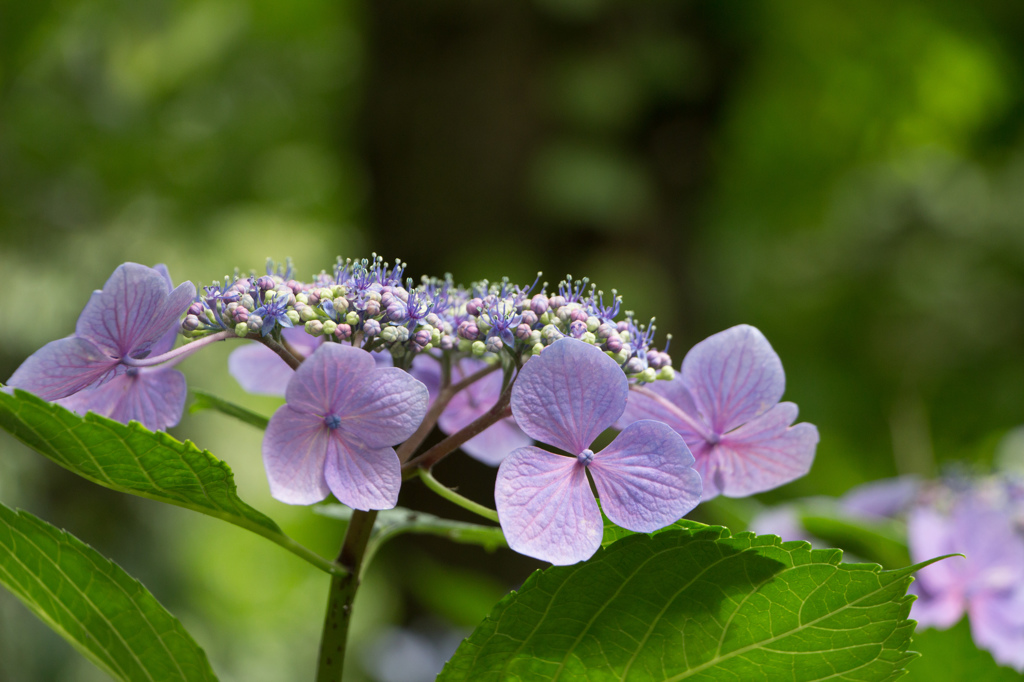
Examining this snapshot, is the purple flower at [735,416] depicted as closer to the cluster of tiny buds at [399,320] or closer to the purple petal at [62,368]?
the cluster of tiny buds at [399,320]

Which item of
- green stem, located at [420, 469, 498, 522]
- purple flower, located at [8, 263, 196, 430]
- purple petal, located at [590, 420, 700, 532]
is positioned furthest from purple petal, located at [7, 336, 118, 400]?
purple petal, located at [590, 420, 700, 532]

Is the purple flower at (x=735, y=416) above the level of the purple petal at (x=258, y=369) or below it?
below

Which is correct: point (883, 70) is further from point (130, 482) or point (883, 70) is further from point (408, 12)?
point (130, 482)

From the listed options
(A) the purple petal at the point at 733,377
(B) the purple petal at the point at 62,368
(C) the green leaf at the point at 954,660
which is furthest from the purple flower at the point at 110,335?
(C) the green leaf at the point at 954,660

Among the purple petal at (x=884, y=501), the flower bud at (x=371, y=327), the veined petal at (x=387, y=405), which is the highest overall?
the purple petal at (x=884, y=501)

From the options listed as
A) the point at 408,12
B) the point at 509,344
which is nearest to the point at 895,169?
the point at 408,12

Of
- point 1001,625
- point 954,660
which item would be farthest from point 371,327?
point 1001,625

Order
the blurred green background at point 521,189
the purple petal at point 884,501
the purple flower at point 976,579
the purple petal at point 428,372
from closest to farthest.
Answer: the purple petal at point 428,372
the purple flower at point 976,579
the purple petal at point 884,501
the blurred green background at point 521,189
